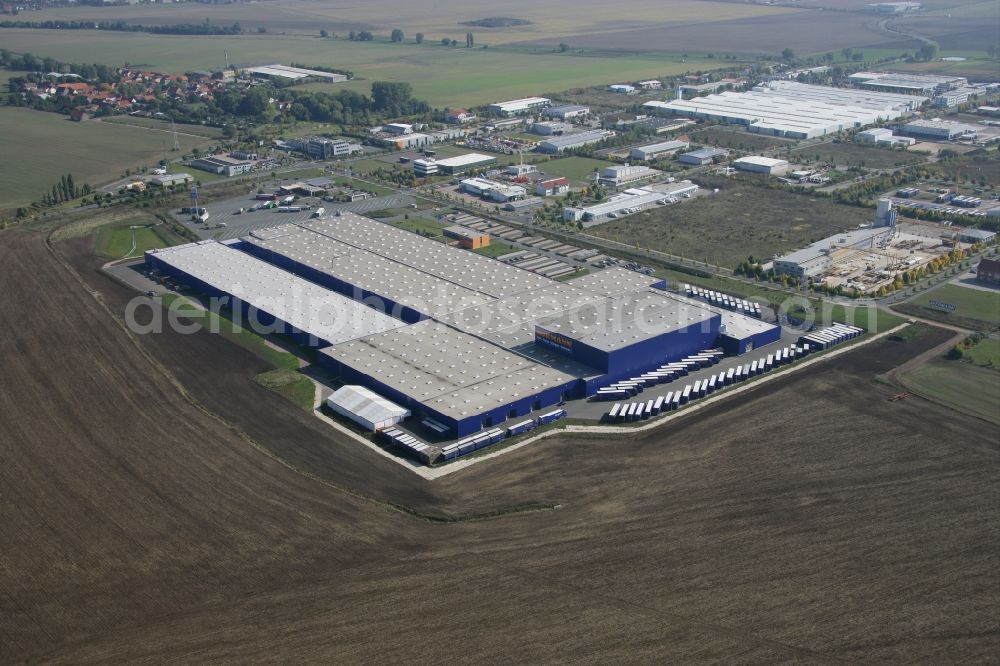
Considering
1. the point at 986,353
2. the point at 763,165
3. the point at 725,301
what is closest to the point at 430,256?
the point at 725,301

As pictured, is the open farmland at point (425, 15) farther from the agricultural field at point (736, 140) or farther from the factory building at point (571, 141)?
the factory building at point (571, 141)

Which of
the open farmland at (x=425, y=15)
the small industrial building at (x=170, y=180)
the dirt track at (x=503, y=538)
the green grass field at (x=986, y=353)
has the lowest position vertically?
the dirt track at (x=503, y=538)

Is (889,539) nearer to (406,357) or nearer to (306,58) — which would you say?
(406,357)

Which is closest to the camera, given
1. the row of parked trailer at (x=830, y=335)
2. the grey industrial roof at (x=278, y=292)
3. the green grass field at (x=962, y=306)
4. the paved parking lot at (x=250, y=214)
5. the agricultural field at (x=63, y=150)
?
the row of parked trailer at (x=830, y=335)

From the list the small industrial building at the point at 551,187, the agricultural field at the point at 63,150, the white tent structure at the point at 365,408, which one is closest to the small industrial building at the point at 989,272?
the small industrial building at the point at 551,187

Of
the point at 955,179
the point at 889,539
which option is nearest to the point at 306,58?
the point at 955,179

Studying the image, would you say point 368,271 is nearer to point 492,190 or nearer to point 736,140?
point 492,190
